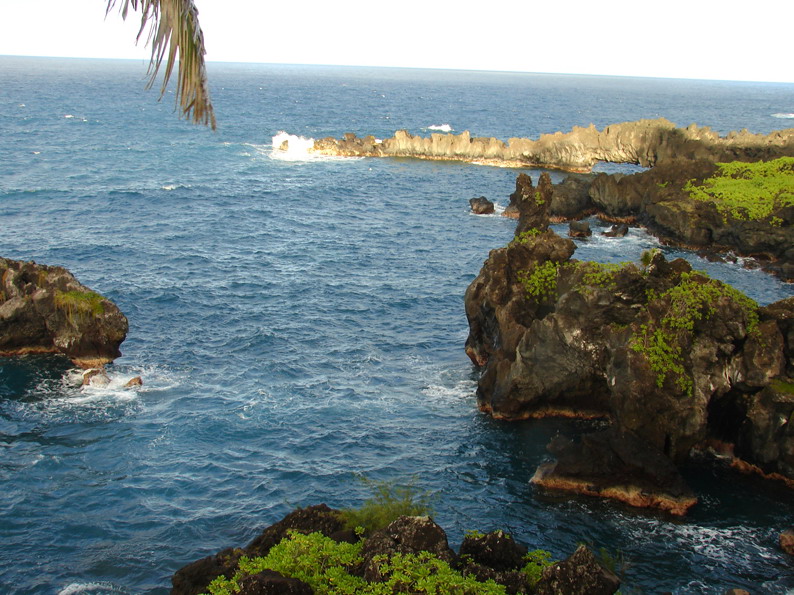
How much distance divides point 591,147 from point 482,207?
3391cm

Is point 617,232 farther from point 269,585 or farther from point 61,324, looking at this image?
point 269,585

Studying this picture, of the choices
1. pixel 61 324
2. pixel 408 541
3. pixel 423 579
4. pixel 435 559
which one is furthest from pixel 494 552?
pixel 61 324

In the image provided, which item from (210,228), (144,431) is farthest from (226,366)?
(210,228)

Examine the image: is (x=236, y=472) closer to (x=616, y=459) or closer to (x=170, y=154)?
(x=616, y=459)

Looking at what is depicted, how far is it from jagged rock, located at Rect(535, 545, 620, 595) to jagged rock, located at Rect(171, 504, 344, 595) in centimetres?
759

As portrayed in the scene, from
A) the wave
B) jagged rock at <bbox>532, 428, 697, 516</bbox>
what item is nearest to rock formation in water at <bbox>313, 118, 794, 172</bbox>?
the wave

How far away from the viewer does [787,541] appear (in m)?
28.6

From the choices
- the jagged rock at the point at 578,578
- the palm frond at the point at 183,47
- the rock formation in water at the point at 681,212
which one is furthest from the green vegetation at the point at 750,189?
the palm frond at the point at 183,47

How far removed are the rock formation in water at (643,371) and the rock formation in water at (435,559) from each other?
11123 millimetres

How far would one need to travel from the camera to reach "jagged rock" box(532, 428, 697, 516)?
31.7m

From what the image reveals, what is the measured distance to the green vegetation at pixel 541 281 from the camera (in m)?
42.7

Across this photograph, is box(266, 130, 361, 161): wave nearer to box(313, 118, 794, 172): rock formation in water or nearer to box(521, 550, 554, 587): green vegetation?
box(313, 118, 794, 172): rock formation in water

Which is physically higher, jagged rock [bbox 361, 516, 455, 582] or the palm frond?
the palm frond

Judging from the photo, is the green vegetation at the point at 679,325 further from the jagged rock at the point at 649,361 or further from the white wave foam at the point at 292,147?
the white wave foam at the point at 292,147
